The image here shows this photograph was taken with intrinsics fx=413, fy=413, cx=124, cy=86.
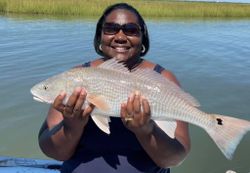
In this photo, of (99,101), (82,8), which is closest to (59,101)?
(99,101)

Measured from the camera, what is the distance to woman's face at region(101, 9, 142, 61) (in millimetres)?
2633

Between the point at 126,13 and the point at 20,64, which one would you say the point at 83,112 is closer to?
the point at 126,13

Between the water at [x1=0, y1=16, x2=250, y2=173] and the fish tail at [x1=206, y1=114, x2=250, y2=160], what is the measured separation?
382 cm

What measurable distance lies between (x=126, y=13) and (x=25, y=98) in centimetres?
693

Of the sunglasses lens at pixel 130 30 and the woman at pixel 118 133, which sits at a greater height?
the sunglasses lens at pixel 130 30

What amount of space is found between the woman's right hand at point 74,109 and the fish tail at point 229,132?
28.9 inches

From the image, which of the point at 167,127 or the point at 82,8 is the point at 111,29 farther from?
the point at 82,8

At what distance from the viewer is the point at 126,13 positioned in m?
2.70

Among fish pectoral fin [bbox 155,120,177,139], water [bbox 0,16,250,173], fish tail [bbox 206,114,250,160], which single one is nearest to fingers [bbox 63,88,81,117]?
fish pectoral fin [bbox 155,120,177,139]

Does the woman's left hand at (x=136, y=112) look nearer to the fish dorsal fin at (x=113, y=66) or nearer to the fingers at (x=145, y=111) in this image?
the fingers at (x=145, y=111)

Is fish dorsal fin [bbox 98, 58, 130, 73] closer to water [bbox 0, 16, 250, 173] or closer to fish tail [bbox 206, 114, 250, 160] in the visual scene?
fish tail [bbox 206, 114, 250, 160]

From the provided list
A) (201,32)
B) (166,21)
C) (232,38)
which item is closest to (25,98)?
(232,38)

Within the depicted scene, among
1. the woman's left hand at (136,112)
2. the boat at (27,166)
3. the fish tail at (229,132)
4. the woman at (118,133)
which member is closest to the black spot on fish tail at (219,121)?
the fish tail at (229,132)

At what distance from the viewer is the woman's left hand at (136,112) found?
7.25ft
